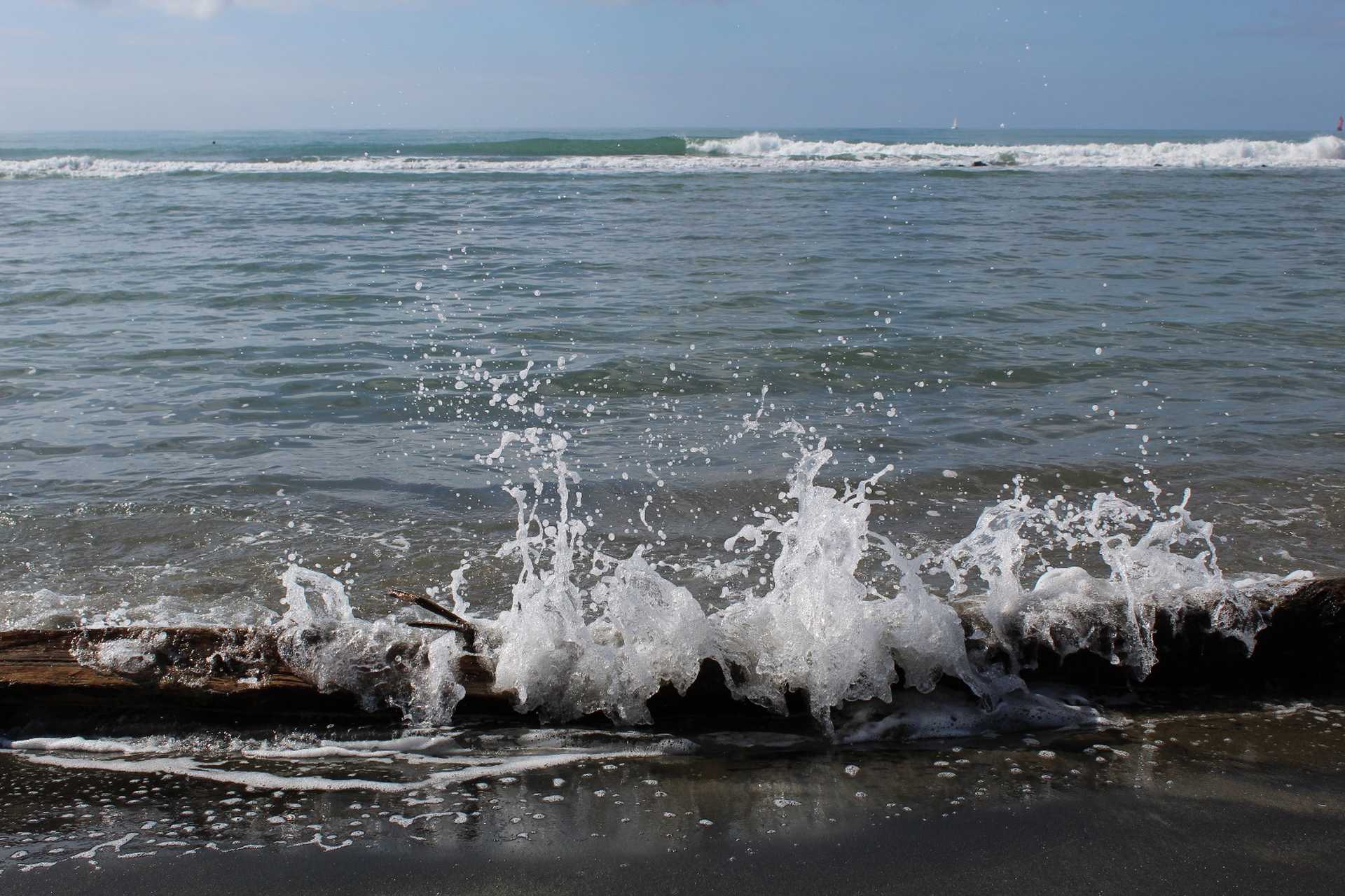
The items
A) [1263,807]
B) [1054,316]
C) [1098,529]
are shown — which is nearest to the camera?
[1263,807]

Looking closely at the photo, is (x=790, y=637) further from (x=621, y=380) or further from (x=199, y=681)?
(x=621, y=380)

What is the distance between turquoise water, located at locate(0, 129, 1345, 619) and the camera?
16.9ft

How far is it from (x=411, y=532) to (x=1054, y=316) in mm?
7092

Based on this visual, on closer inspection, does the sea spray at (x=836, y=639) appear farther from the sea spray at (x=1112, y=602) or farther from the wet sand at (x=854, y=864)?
the wet sand at (x=854, y=864)

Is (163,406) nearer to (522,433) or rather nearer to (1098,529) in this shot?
(522,433)

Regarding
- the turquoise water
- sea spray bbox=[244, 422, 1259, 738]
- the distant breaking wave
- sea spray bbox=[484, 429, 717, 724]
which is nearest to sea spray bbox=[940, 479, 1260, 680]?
sea spray bbox=[244, 422, 1259, 738]

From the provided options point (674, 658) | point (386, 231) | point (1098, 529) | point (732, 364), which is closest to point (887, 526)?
point (1098, 529)

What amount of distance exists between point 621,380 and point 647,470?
2051mm

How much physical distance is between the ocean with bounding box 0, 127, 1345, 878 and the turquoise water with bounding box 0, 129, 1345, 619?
40 mm

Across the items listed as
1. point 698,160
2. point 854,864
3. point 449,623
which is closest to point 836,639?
point 854,864

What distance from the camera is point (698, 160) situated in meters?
36.0

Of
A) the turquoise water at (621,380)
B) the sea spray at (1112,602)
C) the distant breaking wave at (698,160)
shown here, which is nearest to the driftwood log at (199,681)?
the sea spray at (1112,602)

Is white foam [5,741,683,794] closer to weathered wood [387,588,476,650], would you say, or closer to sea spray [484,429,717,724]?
sea spray [484,429,717,724]

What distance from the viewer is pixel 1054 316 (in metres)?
10.0
